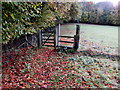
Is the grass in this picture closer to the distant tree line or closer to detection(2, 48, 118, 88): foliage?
the distant tree line

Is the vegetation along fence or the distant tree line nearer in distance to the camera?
the vegetation along fence

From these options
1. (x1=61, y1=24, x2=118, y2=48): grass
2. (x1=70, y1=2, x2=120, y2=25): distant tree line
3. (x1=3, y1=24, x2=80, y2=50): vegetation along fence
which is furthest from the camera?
(x1=70, y1=2, x2=120, y2=25): distant tree line

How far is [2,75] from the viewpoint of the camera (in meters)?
3.06

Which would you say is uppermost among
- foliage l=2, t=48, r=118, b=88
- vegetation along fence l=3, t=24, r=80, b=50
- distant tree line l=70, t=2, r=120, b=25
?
distant tree line l=70, t=2, r=120, b=25

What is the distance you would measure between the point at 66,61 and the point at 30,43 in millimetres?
2485

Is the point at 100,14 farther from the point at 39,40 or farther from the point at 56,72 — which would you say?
the point at 56,72

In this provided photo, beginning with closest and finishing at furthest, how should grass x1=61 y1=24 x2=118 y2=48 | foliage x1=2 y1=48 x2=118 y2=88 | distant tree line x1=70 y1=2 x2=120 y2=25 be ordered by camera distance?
foliage x1=2 y1=48 x2=118 y2=88
grass x1=61 y1=24 x2=118 y2=48
distant tree line x1=70 y1=2 x2=120 y2=25

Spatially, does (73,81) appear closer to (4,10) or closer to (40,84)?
(40,84)

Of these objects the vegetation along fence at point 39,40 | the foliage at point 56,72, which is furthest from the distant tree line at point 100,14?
the foliage at point 56,72

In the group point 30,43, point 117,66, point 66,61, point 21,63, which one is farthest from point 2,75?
point 117,66

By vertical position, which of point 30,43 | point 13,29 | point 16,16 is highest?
point 16,16

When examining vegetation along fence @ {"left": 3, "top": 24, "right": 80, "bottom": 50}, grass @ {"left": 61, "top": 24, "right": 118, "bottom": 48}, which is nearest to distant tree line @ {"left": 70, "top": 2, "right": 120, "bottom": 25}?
grass @ {"left": 61, "top": 24, "right": 118, "bottom": 48}

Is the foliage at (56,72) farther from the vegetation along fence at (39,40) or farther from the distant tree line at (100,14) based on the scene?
the distant tree line at (100,14)

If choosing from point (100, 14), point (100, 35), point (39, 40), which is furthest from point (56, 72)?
point (100, 14)
